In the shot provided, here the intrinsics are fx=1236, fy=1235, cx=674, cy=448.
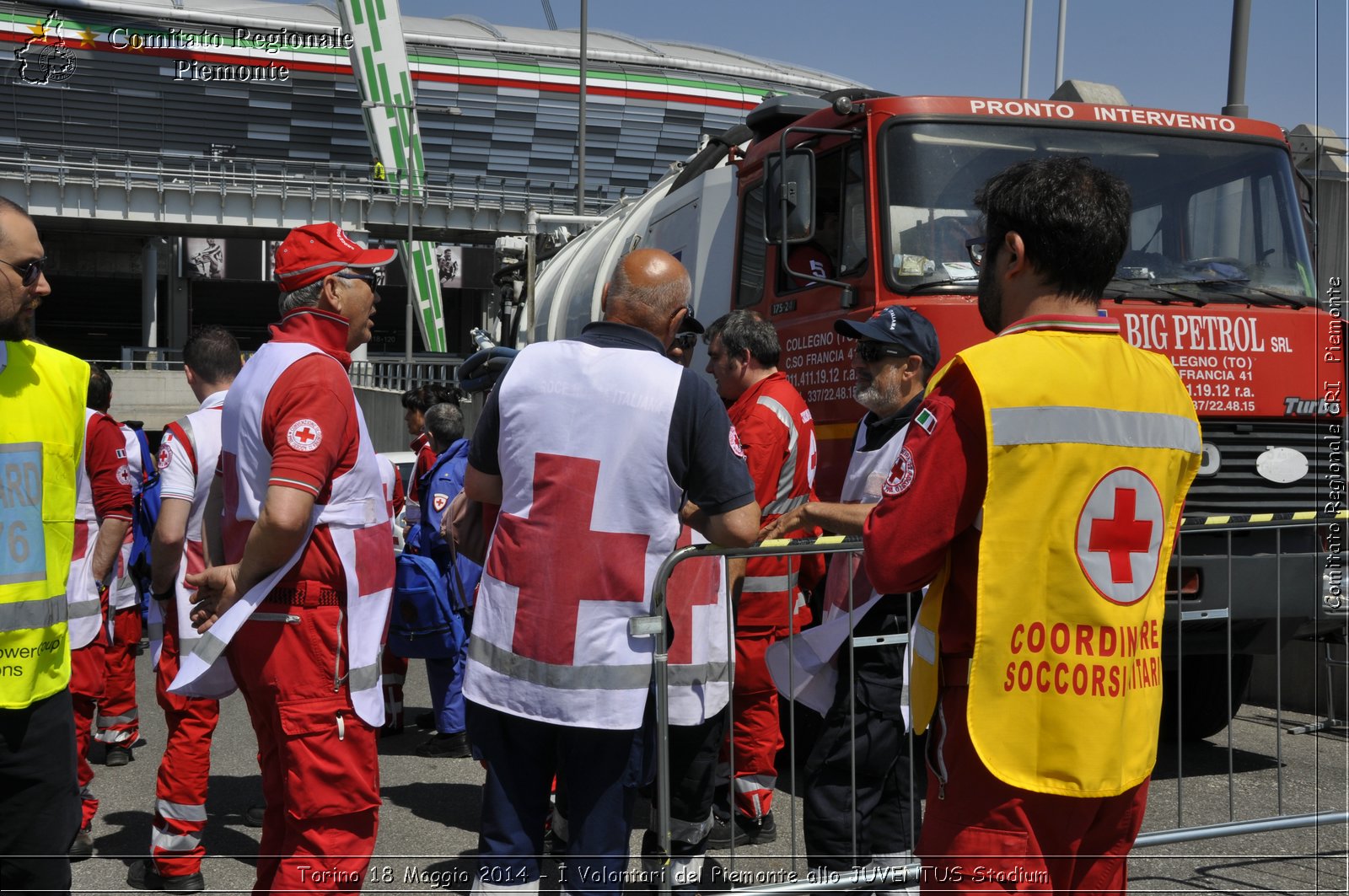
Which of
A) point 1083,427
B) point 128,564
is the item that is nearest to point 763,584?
point 1083,427

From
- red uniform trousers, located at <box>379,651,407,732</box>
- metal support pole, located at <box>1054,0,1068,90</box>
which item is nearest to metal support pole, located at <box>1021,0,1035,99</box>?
metal support pole, located at <box>1054,0,1068,90</box>

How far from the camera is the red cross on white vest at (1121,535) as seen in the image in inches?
90.3

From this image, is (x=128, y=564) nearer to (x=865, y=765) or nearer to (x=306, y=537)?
(x=306, y=537)

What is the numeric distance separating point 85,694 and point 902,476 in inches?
157

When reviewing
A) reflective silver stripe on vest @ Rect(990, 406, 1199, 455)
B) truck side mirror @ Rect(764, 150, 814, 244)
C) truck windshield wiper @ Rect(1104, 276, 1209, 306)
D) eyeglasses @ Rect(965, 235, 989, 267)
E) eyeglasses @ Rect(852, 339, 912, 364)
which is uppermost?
truck side mirror @ Rect(764, 150, 814, 244)

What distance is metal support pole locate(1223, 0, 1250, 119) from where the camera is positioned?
396 inches

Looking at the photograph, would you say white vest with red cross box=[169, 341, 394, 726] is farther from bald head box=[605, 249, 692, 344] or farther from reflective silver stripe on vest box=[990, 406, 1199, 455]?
reflective silver stripe on vest box=[990, 406, 1199, 455]

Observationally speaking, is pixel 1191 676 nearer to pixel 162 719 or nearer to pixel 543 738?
pixel 543 738

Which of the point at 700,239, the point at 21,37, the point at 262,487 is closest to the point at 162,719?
the point at 700,239

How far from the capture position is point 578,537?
3.03 meters

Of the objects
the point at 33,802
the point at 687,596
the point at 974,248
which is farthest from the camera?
the point at 974,248

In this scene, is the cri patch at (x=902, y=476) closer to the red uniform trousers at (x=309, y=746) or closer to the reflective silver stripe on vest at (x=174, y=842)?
the red uniform trousers at (x=309, y=746)

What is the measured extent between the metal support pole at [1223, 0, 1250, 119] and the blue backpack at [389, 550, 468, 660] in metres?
7.64

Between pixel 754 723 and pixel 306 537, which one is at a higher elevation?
pixel 306 537
